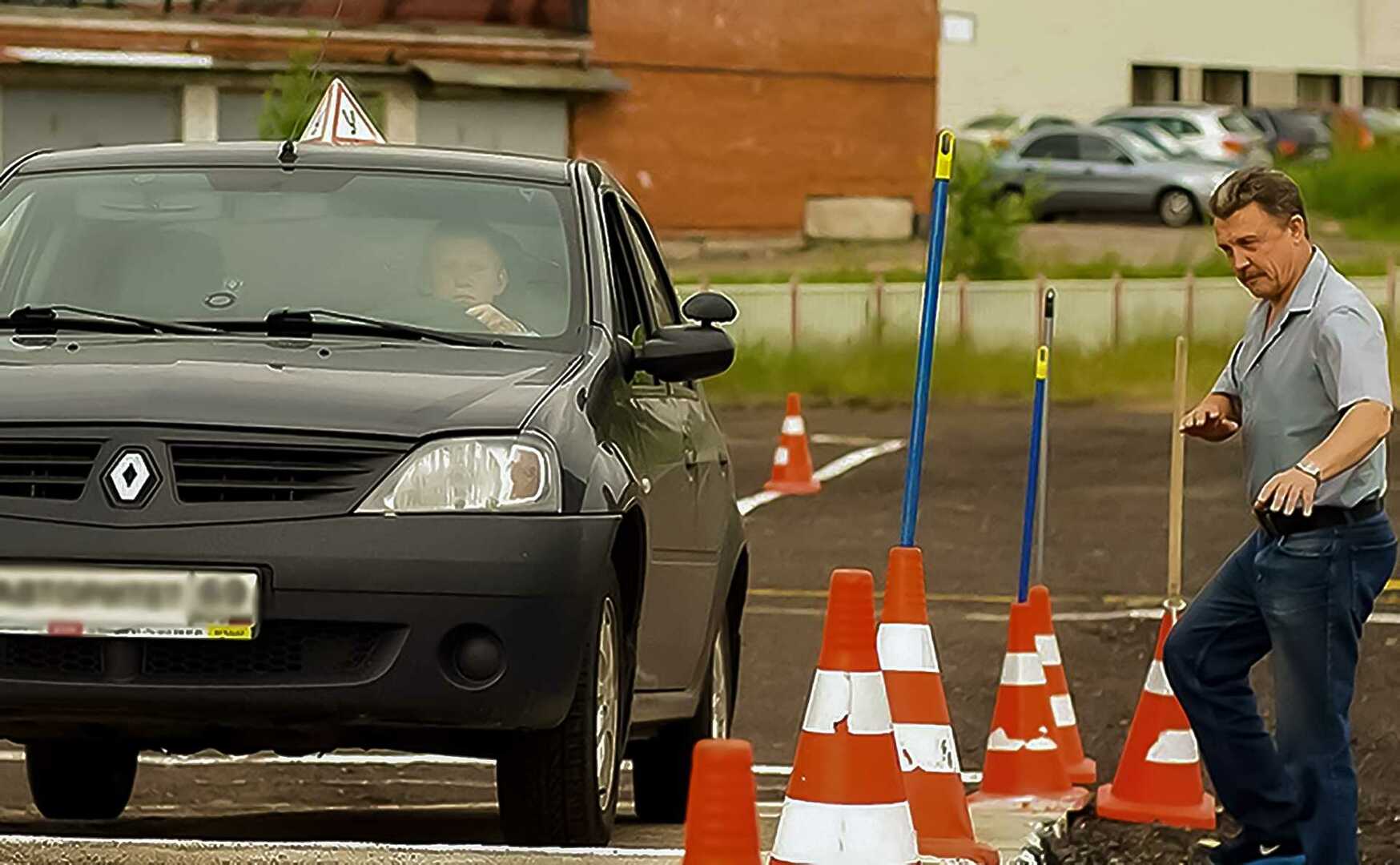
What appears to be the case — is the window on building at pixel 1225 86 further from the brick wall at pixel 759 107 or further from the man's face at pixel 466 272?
the man's face at pixel 466 272

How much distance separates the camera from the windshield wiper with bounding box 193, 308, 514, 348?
7.25 metres

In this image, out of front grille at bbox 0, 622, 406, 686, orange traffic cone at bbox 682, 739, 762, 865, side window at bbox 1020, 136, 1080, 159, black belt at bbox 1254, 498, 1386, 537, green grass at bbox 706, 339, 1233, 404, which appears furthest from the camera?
side window at bbox 1020, 136, 1080, 159

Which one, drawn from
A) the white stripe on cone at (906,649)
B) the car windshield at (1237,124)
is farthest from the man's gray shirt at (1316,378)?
the car windshield at (1237,124)

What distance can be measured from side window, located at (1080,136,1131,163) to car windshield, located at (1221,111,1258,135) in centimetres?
→ 411

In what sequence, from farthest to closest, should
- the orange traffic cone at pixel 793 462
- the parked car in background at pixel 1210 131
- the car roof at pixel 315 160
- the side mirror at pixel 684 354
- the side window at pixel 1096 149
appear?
the parked car in background at pixel 1210 131, the side window at pixel 1096 149, the orange traffic cone at pixel 793 462, the car roof at pixel 315 160, the side mirror at pixel 684 354

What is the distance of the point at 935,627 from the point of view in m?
14.6

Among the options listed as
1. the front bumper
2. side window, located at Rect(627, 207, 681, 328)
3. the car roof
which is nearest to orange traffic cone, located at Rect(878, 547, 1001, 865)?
the front bumper

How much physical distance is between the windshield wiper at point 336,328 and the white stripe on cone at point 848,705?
154cm

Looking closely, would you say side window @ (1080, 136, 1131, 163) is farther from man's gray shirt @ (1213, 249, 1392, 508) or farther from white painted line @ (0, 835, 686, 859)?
white painted line @ (0, 835, 686, 859)

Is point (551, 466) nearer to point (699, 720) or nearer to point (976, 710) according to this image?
point (699, 720)

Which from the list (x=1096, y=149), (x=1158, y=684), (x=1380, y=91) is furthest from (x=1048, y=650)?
(x=1380, y=91)

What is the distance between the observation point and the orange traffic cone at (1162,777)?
30.1ft

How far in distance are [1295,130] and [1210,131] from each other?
6301 mm

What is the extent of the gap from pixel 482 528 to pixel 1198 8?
60897 millimetres
